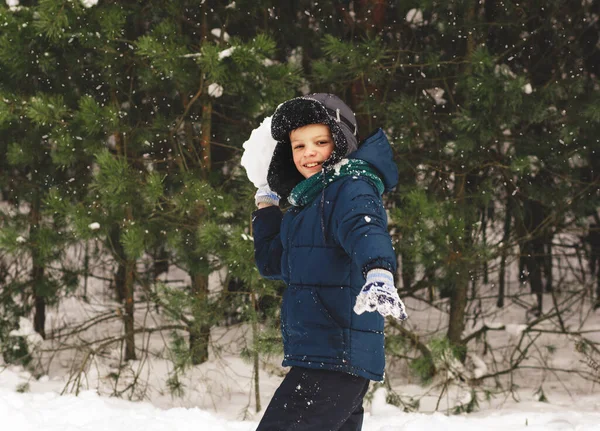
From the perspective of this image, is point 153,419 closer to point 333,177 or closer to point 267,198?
point 267,198

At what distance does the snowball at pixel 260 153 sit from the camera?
8.87 feet

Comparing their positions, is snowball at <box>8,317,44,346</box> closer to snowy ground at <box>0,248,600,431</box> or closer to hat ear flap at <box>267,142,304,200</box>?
snowy ground at <box>0,248,600,431</box>

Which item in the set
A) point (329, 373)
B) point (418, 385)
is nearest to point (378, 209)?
point (329, 373)

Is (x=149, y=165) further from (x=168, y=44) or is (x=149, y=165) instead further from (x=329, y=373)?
(x=329, y=373)

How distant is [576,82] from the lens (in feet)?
15.5

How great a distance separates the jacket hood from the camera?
7.84 feet

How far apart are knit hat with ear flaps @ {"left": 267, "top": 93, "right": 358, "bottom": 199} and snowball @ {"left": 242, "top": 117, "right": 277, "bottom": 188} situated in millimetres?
42

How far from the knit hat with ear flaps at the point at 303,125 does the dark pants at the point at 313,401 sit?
0.65 metres

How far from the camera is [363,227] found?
210 centimetres

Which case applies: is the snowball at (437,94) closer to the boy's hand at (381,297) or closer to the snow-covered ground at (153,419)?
the snow-covered ground at (153,419)

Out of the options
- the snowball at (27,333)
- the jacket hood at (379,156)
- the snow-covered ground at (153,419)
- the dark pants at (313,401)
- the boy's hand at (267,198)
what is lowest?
the snow-covered ground at (153,419)

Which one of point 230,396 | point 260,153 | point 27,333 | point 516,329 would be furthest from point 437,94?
point 27,333

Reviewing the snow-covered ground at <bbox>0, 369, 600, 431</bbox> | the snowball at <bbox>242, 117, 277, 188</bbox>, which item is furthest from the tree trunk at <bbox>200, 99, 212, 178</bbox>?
the snowball at <bbox>242, 117, 277, 188</bbox>

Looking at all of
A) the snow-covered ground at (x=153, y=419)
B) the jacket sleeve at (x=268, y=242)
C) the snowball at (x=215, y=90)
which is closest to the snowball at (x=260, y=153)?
the jacket sleeve at (x=268, y=242)
